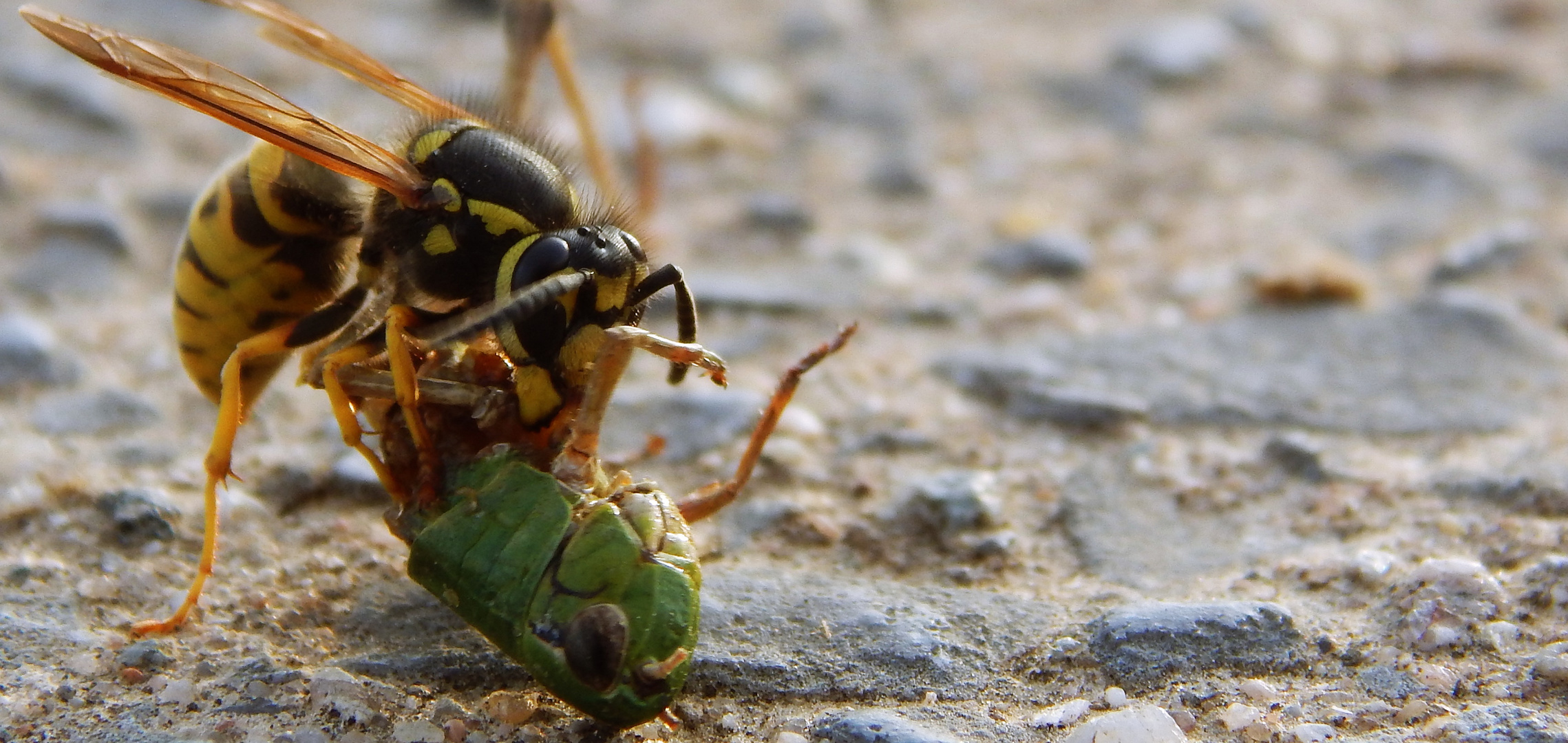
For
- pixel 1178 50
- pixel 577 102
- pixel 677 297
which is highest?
pixel 1178 50

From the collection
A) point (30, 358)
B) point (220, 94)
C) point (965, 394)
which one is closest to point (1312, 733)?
point (965, 394)

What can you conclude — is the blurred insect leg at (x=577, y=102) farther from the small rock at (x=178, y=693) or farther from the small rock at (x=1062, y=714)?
the small rock at (x=1062, y=714)

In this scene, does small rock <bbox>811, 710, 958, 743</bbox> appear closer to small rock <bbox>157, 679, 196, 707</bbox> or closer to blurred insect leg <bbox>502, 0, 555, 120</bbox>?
small rock <bbox>157, 679, 196, 707</bbox>

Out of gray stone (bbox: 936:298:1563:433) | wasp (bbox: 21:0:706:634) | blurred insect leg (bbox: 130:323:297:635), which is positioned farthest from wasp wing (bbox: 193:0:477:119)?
gray stone (bbox: 936:298:1563:433)

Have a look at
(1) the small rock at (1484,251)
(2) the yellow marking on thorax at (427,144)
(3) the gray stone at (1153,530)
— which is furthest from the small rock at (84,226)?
(1) the small rock at (1484,251)

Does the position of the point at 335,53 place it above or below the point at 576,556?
above

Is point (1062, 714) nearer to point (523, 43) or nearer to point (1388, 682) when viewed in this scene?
point (1388, 682)
